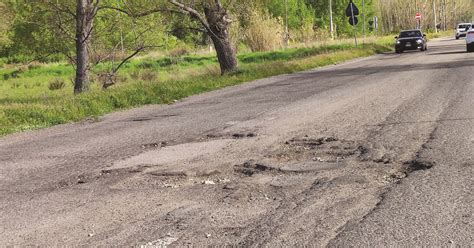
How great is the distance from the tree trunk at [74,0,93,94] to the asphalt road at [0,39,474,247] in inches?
287

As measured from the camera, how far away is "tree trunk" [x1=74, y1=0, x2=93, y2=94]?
1680cm

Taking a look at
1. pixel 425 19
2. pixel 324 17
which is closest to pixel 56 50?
pixel 324 17

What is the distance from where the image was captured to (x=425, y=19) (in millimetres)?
111312

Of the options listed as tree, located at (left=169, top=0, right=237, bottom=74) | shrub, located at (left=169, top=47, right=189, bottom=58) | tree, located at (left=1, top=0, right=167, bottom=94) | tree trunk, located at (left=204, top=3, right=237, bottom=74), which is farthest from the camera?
shrub, located at (left=169, top=47, right=189, bottom=58)

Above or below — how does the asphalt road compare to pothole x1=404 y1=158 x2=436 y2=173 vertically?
above

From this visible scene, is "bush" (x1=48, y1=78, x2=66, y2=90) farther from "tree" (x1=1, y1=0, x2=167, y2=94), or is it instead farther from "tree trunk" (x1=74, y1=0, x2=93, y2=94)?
"tree trunk" (x1=74, y1=0, x2=93, y2=94)

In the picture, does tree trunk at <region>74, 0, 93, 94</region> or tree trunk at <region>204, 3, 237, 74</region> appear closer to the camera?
tree trunk at <region>74, 0, 93, 94</region>

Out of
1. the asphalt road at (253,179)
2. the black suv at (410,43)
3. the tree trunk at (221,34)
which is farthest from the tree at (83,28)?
the black suv at (410,43)

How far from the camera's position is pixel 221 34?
70.0ft

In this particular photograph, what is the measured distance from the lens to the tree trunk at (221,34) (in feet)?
69.0

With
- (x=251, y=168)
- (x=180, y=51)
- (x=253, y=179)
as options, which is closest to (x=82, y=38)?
(x=251, y=168)

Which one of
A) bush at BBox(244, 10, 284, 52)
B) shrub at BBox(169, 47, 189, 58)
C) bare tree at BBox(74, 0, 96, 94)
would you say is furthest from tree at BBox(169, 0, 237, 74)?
shrub at BBox(169, 47, 189, 58)

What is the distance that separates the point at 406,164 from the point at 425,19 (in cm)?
11334

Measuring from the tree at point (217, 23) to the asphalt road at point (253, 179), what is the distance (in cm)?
1113
